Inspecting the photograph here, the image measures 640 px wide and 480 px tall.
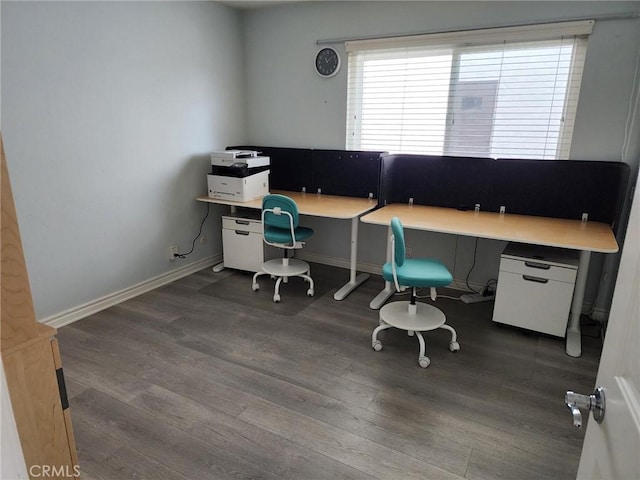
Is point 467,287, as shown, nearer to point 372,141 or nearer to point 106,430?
point 372,141

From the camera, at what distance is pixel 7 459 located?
0.67 m

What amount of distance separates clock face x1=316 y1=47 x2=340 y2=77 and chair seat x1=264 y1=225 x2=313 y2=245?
63.1 inches

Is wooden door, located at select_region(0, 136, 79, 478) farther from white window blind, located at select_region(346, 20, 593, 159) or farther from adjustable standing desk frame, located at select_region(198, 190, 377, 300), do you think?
white window blind, located at select_region(346, 20, 593, 159)

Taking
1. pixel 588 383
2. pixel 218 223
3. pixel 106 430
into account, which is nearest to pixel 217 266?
pixel 218 223

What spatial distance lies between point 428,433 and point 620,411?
1.42 meters

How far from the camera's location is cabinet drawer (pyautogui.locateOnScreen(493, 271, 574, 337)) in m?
2.72

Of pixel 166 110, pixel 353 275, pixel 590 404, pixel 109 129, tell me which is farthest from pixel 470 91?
pixel 590 404

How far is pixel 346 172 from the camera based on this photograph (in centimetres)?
401

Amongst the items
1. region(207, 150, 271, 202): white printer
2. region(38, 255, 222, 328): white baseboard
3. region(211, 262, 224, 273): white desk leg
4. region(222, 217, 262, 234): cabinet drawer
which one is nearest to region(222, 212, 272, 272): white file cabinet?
region(222, 217, 262, 234): cabinet drawer

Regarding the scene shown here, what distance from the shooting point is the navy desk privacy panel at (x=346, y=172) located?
3883 mm

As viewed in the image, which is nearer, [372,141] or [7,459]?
[7,459]

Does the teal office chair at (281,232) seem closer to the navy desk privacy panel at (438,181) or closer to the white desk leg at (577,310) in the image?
the navy desk privacy panel at (438,181)

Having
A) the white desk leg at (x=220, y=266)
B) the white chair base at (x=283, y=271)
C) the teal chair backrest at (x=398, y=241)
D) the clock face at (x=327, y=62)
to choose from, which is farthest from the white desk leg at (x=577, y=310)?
the white desk leg at (x=220, y=266)

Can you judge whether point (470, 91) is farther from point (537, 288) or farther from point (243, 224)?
point (243, 224)
